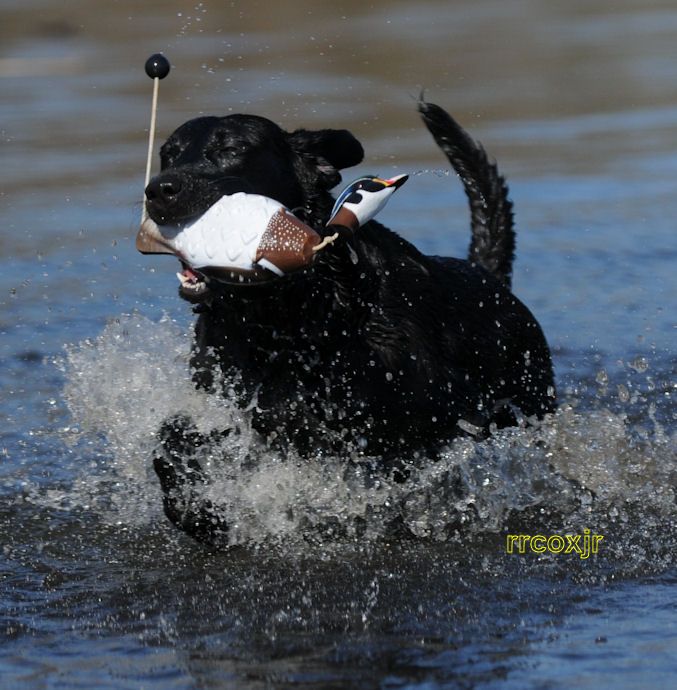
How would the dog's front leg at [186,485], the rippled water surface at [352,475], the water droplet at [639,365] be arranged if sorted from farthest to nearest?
the water droplet at [639,365]
the dog's front leg at [186,485]
the rippled water surface at [352,475]

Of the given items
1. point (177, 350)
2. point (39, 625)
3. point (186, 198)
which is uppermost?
point (186, 198)

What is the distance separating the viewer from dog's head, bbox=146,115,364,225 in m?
4.44

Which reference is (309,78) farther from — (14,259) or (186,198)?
(186,198)

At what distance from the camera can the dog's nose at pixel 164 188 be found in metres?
4.38

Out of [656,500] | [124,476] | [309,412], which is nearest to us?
[309,412]

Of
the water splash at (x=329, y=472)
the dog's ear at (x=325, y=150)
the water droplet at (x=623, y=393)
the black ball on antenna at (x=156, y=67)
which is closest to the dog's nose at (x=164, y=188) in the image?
the black ball on antenna at (x=156, y=67)

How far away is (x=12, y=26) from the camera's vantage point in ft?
54.0

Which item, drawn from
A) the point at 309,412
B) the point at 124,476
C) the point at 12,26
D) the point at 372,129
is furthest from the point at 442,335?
the point at 12,26

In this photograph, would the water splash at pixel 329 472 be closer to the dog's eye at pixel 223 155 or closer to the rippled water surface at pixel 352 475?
the rippled water surface at pixel 352 475

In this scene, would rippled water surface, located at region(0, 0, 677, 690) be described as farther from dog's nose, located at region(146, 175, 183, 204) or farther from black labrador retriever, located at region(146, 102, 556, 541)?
dog's nose, located at region(146, 175, 183, 204)

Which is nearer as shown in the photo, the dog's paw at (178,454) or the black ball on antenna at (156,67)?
the black ball on antenna at (156,67)

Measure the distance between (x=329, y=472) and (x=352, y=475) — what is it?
0.27ft

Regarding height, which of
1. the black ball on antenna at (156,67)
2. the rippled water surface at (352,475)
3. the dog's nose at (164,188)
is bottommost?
the rippled water surface at (352,475)

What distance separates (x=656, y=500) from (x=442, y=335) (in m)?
0.96
